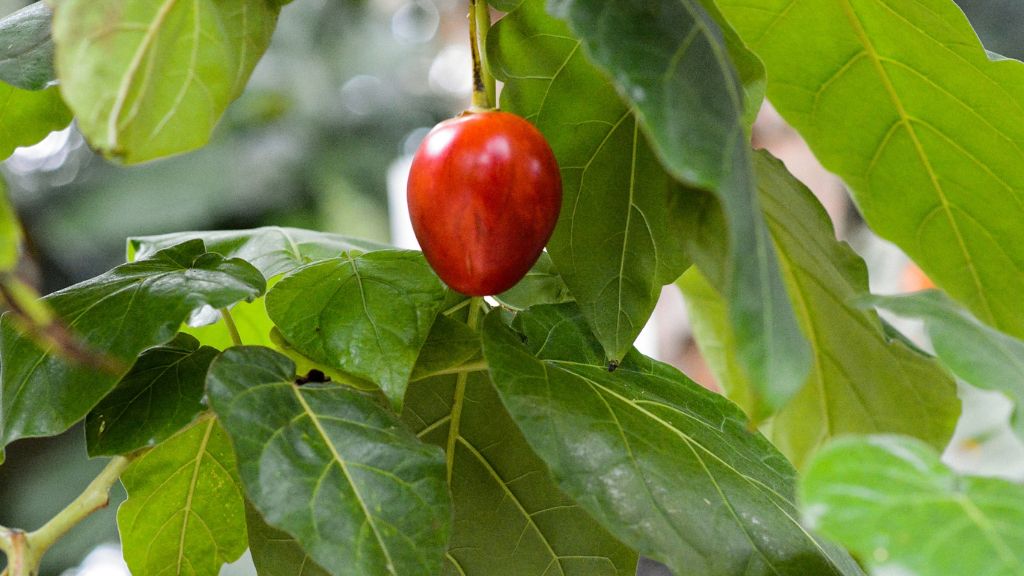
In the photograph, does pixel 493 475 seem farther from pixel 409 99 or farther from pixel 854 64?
pixel 409 99

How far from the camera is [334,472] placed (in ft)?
1.22

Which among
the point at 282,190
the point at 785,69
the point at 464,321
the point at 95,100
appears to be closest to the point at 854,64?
the point at 785,69

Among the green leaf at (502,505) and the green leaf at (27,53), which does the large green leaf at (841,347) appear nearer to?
the green leaf at (502,505)

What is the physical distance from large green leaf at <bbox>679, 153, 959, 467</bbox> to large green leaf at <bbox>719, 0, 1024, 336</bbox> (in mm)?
31

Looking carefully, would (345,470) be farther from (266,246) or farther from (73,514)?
(266,246)

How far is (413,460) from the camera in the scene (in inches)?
14.9

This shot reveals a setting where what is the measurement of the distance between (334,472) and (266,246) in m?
0.24

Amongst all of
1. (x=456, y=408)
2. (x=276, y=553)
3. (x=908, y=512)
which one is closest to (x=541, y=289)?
(x=456, y=408)

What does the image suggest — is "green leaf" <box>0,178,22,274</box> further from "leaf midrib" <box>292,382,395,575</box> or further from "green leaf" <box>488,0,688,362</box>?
"green leaf" <box>488,0,688,362</box>

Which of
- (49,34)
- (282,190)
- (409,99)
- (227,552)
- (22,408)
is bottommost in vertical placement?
(282,190)

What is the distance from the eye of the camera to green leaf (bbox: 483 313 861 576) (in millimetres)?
390

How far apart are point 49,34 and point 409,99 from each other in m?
2.48

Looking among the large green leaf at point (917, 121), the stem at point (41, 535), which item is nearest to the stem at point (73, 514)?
the stem at point (41, 535)

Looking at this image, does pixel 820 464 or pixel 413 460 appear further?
pixel 413 460
